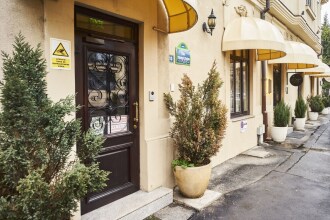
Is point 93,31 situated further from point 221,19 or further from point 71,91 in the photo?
point 221,19

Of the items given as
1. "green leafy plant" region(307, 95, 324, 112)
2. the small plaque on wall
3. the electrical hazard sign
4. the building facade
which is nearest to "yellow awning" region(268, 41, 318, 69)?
the small plaque on wall

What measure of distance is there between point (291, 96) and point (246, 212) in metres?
11.7

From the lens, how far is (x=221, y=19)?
24.6ft

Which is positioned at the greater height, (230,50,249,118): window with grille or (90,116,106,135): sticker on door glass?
(230,50,249,118): window with grille

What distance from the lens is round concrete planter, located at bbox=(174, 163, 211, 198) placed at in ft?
15.9

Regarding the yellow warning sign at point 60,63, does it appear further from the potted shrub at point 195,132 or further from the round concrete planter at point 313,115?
the round concrete planter at point 313,115

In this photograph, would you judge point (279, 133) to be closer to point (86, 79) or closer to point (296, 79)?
point (296, 79)

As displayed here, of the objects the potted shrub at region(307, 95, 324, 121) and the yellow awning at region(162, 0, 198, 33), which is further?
the potted shrub at region(307, 95, 324, 121)

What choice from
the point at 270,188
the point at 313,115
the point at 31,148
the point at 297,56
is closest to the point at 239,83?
the point at 297,56

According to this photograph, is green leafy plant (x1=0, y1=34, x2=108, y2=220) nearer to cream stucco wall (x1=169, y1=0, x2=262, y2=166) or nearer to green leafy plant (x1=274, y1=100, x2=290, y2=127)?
cream stucco wall (x1=169, y1=0, x2=262, y2=166)

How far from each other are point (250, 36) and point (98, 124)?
4.83m

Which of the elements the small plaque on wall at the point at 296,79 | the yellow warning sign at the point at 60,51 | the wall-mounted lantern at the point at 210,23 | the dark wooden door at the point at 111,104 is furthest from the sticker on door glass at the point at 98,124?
the small plaque on wall at the point at 296,79

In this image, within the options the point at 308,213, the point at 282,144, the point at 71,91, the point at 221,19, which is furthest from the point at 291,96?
the point at 71,91

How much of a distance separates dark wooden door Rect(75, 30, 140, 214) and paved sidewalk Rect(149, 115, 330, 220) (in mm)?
838
